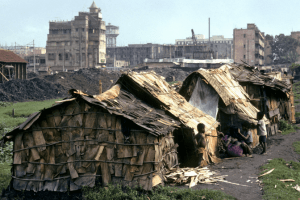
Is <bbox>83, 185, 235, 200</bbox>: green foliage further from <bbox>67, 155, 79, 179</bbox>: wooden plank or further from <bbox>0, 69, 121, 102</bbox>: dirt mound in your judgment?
<bbox>0, 69, 121, 102</bbox>: dirt mound

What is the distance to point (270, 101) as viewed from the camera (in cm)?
2148

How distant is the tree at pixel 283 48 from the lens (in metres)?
95.8

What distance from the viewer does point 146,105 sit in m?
12.6

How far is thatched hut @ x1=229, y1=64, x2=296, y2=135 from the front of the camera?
20703mm

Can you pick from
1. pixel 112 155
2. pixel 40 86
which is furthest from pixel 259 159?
pixel 40 86

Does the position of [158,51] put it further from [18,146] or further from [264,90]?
[18,146]

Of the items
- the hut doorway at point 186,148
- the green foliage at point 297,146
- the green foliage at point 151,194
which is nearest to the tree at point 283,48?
the green foliage at point 297,146

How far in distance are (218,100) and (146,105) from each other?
5.49 m

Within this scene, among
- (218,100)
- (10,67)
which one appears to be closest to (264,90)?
(218,100)

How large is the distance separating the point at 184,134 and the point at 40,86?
113 ft

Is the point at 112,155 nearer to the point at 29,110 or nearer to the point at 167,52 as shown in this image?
the point at 29,110

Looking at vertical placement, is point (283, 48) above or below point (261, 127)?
above

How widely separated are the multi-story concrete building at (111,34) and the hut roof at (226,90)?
110335 millimetres

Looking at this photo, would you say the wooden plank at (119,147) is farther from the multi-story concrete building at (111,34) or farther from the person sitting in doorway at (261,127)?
the multi-story concrete building at (111,34)
